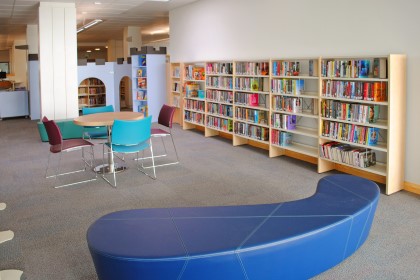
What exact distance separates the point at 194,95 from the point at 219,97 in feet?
4.35

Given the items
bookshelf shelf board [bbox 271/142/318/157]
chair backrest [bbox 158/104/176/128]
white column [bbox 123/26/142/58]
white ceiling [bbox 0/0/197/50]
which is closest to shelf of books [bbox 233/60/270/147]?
bookshelf shelf board [bbox 271/142/318/157]

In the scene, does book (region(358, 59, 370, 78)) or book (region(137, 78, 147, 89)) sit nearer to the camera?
book (region(358, 59, 370, 78))

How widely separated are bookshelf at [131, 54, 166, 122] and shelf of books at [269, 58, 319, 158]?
17.3ft

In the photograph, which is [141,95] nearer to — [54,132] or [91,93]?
[91,93]

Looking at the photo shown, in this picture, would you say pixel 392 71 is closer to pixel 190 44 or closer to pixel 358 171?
pixel 358 171

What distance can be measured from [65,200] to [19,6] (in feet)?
22.6

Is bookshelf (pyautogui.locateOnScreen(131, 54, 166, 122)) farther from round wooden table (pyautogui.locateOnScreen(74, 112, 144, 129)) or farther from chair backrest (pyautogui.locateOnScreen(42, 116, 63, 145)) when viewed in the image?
chair backrest (pyautogui.locateOnScreen(42, 116, 63, 145))

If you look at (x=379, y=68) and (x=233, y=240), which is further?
(x=379, y=68)

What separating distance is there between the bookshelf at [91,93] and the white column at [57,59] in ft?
15.7

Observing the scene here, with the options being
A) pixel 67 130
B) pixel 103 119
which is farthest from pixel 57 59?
pixel 103 119

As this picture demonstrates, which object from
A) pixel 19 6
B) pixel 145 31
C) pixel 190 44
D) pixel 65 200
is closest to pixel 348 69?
pixel 65 200

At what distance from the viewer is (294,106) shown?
640 centimetres

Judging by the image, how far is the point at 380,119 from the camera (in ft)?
17.6

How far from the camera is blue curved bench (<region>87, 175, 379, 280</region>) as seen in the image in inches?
94.6
